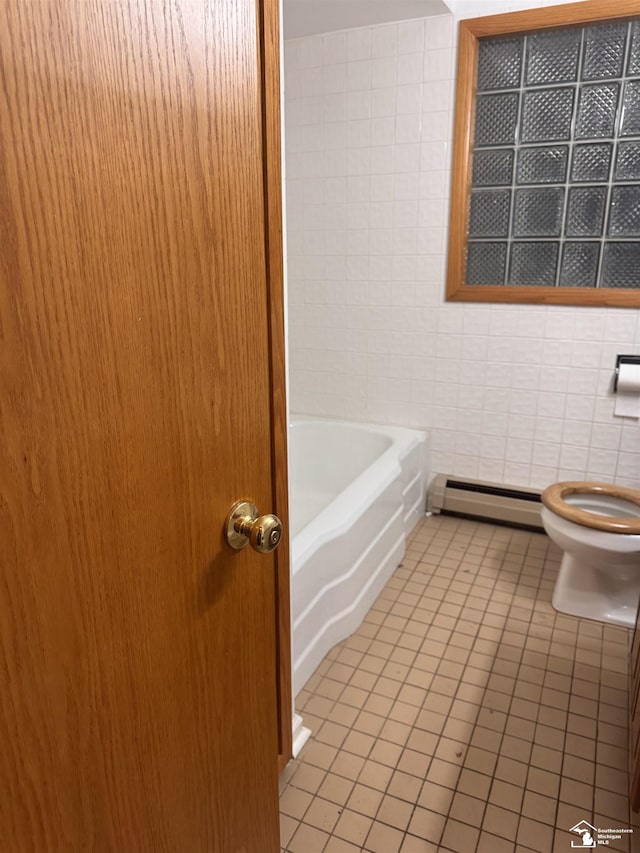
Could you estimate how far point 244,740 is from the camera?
906 mm

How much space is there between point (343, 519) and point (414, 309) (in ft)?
3.95

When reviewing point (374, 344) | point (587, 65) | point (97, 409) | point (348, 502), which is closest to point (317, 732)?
point (348, 502)

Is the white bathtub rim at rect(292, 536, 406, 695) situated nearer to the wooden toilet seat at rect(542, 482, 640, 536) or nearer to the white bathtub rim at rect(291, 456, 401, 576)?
the white bathtub rim at rect(291, 456, 401, 576)

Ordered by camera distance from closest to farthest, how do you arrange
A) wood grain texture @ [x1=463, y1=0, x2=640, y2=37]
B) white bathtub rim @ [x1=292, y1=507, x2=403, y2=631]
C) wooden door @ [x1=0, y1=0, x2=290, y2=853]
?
1. wooden door @ [x1=0, y1=0, x2=290, y2=853]
2. white bathtub rim @ [x1=292, y1=507, x2=403, y2=631]
3. wood grain texture @ [x1=463, y1=0, x2=640, y2=37]

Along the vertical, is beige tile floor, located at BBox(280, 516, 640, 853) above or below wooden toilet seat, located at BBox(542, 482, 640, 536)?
below

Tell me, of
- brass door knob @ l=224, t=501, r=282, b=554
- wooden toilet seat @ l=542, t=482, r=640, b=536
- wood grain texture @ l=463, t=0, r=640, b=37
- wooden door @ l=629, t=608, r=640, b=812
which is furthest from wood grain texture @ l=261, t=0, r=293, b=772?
wood grain texture @ l=463, t=0, r=640, b=37

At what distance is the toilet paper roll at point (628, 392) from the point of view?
7.78 ft

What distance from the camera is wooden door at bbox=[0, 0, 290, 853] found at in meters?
0.48

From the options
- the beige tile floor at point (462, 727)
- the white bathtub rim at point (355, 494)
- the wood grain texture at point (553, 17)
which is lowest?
the beige tile floor at point (462, 727)

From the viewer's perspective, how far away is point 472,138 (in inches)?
96.2

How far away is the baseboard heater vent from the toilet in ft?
1.39

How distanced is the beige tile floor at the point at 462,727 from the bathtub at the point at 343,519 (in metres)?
0.11

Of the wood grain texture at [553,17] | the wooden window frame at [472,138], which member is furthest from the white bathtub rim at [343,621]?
the wood grain texture at [553,17]

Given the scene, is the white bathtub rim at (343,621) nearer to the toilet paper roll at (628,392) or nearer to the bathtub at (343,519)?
the bathtub at (343,519)
